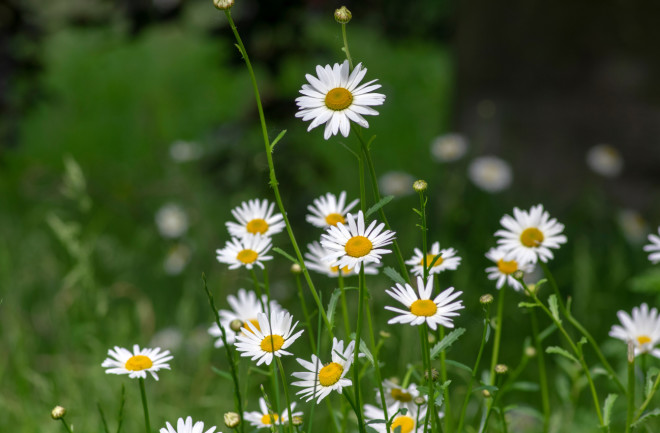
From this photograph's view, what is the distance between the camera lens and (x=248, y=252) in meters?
1.03

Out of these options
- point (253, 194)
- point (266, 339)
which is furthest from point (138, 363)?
point (253, 194)

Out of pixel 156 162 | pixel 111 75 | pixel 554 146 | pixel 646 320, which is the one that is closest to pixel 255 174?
pixel 554 146

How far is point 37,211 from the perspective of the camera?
3.81 metres

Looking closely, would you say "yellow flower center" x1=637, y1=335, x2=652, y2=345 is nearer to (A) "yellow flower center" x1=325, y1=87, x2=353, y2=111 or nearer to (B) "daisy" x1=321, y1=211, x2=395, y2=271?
(B) "daisy" x1=321, y1=211, x2=395, y2=271

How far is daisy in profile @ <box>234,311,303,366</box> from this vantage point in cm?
88

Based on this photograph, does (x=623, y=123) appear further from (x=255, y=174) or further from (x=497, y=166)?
(x=255, y=174)

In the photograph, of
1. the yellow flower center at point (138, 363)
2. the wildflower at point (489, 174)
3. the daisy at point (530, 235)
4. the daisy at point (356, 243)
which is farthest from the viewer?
the wildflower at point (489, 174)

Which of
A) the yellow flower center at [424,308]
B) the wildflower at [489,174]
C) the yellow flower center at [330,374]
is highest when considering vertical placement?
the wildflower at [489,174]

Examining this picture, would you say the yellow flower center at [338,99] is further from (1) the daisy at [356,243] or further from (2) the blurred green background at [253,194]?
(2) the blurred green background at [253,194]

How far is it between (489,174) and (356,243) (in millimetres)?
2415

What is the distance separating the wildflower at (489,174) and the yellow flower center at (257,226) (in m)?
2.21

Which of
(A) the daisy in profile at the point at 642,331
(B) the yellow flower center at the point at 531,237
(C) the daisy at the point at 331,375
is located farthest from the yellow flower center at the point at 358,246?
(A) the daisy in profile at the point at 642,331

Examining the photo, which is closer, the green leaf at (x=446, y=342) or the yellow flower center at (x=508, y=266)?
the green leaf at (x=446, y=342)

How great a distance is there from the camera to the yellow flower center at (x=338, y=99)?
870 mm
